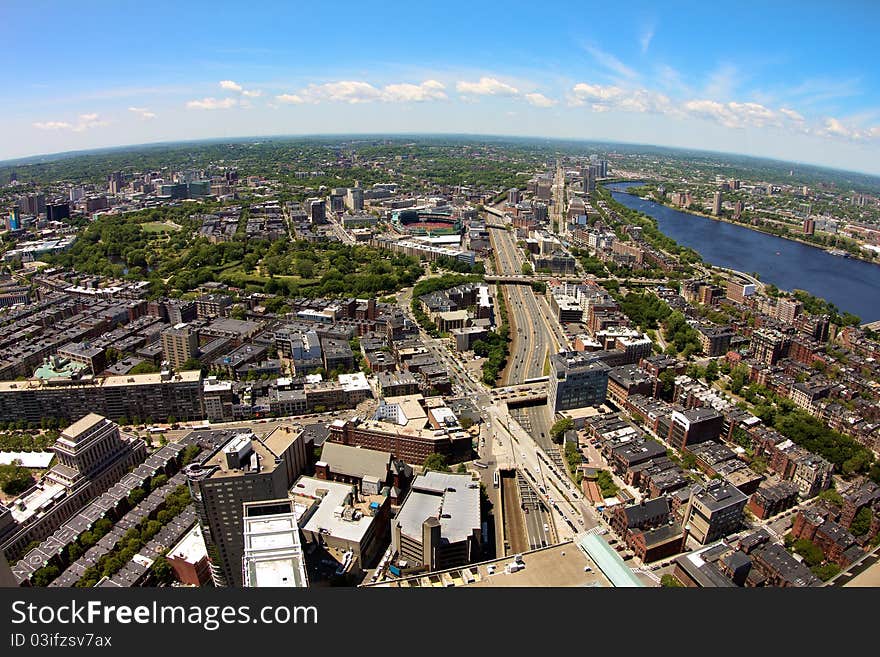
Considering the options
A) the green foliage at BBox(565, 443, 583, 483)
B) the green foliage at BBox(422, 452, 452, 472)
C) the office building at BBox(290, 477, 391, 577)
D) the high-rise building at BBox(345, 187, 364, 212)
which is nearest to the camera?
the office building at BBox(290, 477, 391, 577)

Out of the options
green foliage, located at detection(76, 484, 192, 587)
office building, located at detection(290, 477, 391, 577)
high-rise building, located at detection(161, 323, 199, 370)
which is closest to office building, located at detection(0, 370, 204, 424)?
high-rise building, located at detection(161, 323, 199, 370)

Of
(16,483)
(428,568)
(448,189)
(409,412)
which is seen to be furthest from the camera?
(448,189)

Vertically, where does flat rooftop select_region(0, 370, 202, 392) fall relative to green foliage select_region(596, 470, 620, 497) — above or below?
above

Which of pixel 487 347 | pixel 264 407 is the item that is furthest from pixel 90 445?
pixel 487 347

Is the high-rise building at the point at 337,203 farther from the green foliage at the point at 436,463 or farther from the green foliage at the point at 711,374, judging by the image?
the green foliage at the point at 436,463

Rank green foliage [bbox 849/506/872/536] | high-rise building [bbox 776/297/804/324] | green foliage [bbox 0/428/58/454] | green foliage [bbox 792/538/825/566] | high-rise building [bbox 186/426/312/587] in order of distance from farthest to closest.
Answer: high-rise building [bbox 776/297/804/324]
green foliage [bbox 0/428/58/454]
green foliage [bbox 849/506/872/536]
green foliage [bbox 792/538/825/566]
high-rise building [bbox 186/426/312/587]

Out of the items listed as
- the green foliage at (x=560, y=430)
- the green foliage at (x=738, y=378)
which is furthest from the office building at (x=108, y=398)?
the green foliage at (x=738, y=378)

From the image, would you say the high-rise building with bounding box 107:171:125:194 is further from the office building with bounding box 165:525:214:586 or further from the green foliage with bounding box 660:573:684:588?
the green foliage with bounding box 660:573:684:588

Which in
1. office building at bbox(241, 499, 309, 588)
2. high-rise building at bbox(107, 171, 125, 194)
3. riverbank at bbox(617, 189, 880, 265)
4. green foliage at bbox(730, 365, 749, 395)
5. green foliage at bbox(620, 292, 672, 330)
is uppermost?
high-rise building at bbox(107, 171, 125, 194)

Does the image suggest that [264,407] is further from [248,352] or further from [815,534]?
[815,534]
